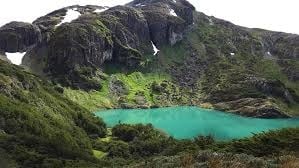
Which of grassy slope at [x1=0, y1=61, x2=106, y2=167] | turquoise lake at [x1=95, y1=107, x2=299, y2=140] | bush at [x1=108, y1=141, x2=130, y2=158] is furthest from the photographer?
turquoise lake at [x1=95, y1=107, x2=299, y2=140]

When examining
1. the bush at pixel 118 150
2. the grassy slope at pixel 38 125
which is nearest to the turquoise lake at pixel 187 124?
the grassy slope at pixel 38 125

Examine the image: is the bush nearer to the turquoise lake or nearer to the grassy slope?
the grassy slope

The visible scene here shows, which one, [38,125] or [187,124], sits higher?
[38,125]

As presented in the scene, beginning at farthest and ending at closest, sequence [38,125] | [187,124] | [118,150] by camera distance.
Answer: [187,124] → [118,150] → [38,125]

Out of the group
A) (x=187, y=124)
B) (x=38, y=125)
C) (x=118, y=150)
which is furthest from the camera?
(x=187, y=124)

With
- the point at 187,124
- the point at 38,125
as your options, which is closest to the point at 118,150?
the point at 38,125

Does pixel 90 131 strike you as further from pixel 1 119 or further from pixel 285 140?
pixel 285 140

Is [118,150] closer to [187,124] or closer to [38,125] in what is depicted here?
[38,125]

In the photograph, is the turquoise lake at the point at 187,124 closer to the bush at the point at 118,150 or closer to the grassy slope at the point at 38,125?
the grassy slope at the point at 38,125

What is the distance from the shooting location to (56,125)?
329 feet

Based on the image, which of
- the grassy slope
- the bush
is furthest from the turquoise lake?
the bush

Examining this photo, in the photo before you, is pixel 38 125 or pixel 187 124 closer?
pixel 38 125

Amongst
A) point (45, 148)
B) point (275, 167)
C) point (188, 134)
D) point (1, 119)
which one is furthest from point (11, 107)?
point (275, 167)

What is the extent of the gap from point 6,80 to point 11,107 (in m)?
23.6
